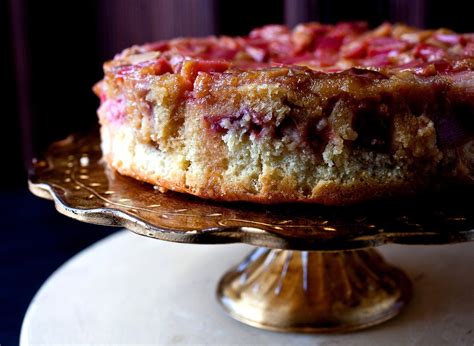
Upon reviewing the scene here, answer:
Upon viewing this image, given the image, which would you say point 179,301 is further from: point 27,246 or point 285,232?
point 27,246

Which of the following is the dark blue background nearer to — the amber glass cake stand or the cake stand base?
the amber glass cake stand

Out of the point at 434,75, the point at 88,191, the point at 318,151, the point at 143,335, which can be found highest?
the point at 434,75

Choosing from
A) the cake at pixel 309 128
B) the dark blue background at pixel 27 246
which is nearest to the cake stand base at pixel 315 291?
the cake at pixel 309 128

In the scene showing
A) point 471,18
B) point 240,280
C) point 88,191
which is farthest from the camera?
point 471,18

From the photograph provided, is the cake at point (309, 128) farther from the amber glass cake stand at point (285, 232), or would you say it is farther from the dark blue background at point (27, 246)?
the dark blue background at point (27, 246)

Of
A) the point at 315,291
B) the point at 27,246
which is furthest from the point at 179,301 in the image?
the point at 27,246

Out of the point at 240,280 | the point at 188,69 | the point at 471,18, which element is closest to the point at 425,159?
the point at 188,69

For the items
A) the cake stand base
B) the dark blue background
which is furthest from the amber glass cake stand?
the dark blue background

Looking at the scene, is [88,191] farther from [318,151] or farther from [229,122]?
[318,151]
